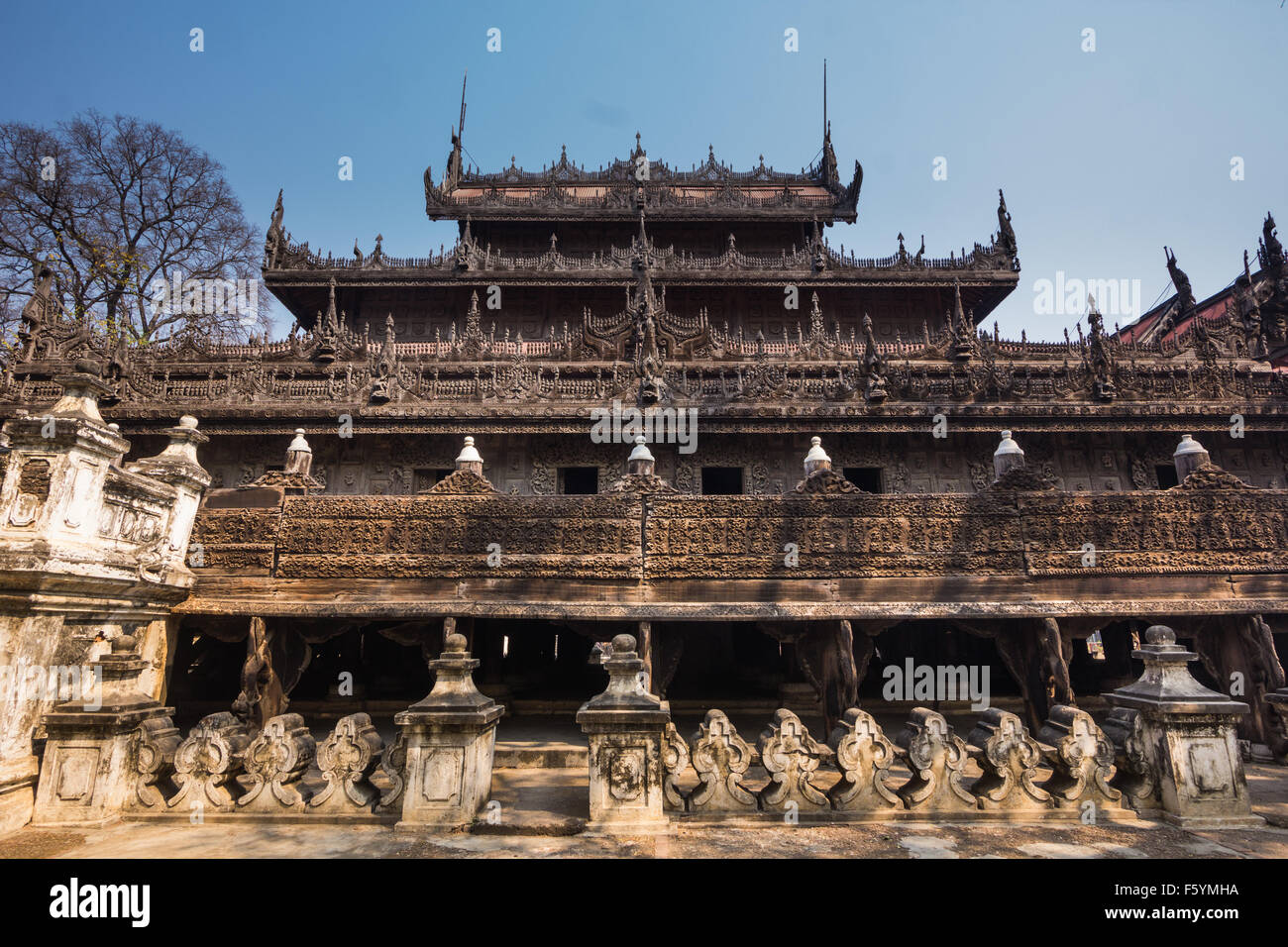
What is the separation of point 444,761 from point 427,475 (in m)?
10.6

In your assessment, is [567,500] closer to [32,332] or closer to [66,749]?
[66,749]

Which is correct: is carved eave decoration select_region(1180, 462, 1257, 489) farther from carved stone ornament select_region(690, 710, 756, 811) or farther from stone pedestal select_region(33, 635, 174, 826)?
stone pedestal select_region(33, 635, 174, 826)

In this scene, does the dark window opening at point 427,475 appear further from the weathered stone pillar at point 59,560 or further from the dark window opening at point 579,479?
the weathered stone pillar at point 59,560

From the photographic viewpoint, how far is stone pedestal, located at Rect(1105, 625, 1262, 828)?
15.3 feet

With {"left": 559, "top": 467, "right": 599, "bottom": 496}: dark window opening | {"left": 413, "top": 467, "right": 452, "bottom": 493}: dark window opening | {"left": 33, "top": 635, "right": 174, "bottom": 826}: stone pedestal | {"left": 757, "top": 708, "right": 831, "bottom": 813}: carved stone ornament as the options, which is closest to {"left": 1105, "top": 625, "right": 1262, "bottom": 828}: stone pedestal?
{"left": 757, "top": 708, "right": 831, "bottom": 813}: carved stone ornament

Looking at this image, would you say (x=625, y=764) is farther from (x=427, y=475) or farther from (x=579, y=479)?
(x=427, y=475)

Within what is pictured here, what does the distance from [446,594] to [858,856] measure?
5110mm

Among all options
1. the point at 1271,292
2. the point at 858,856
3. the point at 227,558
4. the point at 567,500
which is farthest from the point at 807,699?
the point at 1271,292

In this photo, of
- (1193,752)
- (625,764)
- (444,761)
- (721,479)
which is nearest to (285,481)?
(444,761)

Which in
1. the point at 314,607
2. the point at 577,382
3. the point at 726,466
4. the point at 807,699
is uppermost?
the point at 577,382

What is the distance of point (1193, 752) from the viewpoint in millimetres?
4777

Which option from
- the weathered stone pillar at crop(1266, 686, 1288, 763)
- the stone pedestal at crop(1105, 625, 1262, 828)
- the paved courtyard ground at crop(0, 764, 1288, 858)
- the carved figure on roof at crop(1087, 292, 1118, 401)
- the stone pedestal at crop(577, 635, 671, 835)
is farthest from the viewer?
the carved figure on roof at crop(1087, 292, 1118, 401)

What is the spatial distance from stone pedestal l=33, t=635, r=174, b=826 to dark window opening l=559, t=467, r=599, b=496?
9.91 meters
